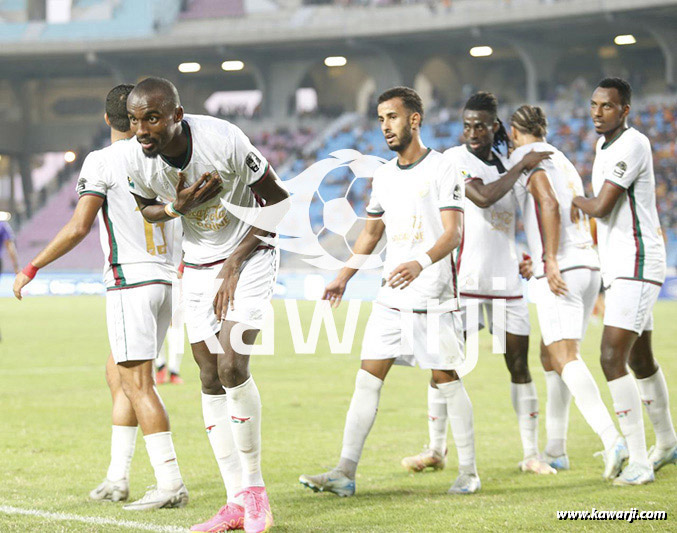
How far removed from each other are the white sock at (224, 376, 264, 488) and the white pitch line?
0.43 metres

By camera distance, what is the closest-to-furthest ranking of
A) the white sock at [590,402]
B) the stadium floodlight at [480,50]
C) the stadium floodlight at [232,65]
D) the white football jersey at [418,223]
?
the white football jersey at [418,223]
the white sock at [590,402]
the stadium floodlight at [480,50]
the stadium floodlight at [232,65]

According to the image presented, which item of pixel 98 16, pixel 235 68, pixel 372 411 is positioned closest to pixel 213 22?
pixel 235 68

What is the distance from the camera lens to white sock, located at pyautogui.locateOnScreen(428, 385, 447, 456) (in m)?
6.66

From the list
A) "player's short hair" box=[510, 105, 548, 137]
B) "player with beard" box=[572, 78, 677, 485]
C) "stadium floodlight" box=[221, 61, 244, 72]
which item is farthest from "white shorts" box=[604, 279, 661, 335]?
"stadium floodlight" box=[221, 61, 244, 72]

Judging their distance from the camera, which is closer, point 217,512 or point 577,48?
point 217,512

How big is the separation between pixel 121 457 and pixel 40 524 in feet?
2.76

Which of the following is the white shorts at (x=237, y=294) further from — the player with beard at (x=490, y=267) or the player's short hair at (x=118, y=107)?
the player with beard at (x=490, y=267)

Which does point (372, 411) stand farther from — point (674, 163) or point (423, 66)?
point (423, 66)

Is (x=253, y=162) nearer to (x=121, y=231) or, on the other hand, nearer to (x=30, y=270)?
(x=121, y=231)

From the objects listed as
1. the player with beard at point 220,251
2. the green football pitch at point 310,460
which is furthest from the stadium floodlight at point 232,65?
the player with beard at point 220,251

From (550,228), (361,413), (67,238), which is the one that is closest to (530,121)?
(550,228)

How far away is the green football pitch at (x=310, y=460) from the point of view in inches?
199

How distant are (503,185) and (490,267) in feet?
1.91

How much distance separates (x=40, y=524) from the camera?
4.90 m
